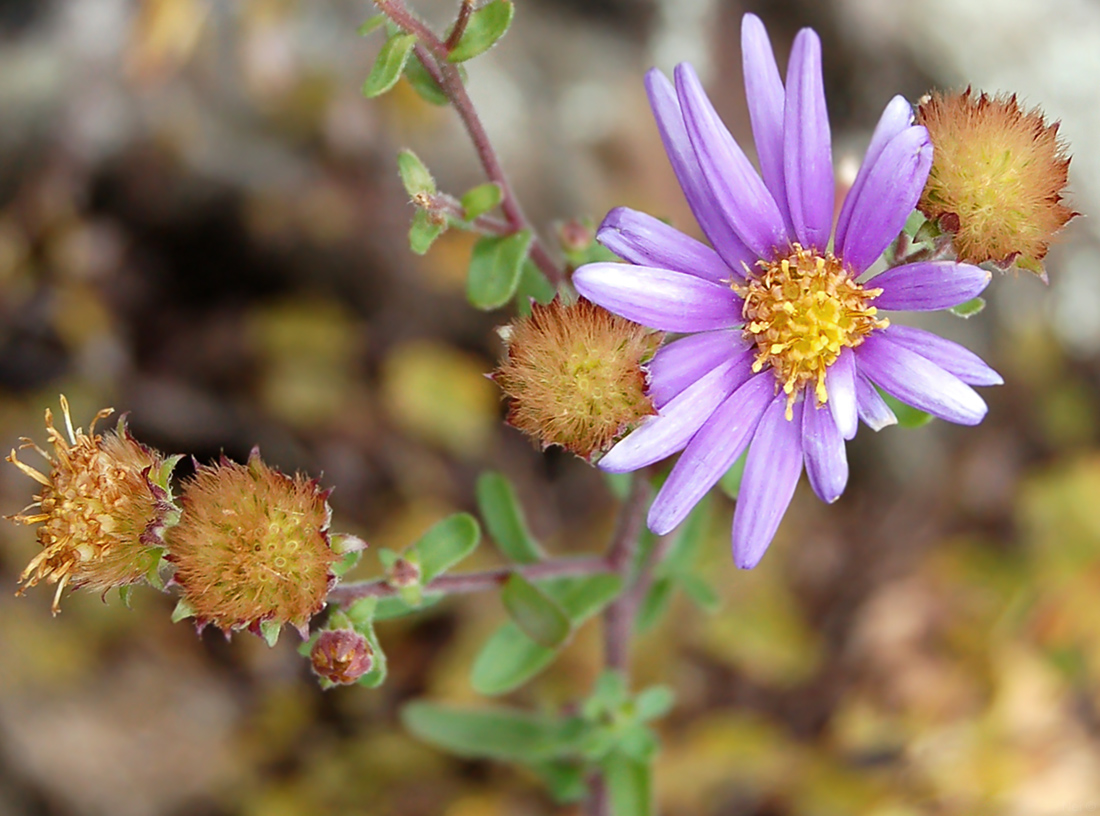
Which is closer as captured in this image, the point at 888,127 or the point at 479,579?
the point at 888,127

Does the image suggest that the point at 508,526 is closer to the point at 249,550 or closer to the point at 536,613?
the point at 536,613

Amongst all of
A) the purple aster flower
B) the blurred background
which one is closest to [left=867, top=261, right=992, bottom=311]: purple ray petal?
the purple aster flower

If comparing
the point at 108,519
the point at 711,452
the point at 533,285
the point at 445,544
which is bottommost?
the point at 108,519

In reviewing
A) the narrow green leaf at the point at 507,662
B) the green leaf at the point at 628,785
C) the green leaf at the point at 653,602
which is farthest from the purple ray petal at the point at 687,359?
the green leaf at the point at 628,785

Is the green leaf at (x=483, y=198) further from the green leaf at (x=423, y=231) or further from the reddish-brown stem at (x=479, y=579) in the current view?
the reddish-brown stem at (x=479, y=579)

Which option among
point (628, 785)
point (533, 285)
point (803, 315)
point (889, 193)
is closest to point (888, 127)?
point (889, 193)

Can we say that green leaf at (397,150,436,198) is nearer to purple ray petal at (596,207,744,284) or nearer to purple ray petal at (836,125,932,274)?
purple ray petal at (596,207,744,284)

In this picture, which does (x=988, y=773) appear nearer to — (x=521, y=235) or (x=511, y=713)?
(x=511, y=713)
